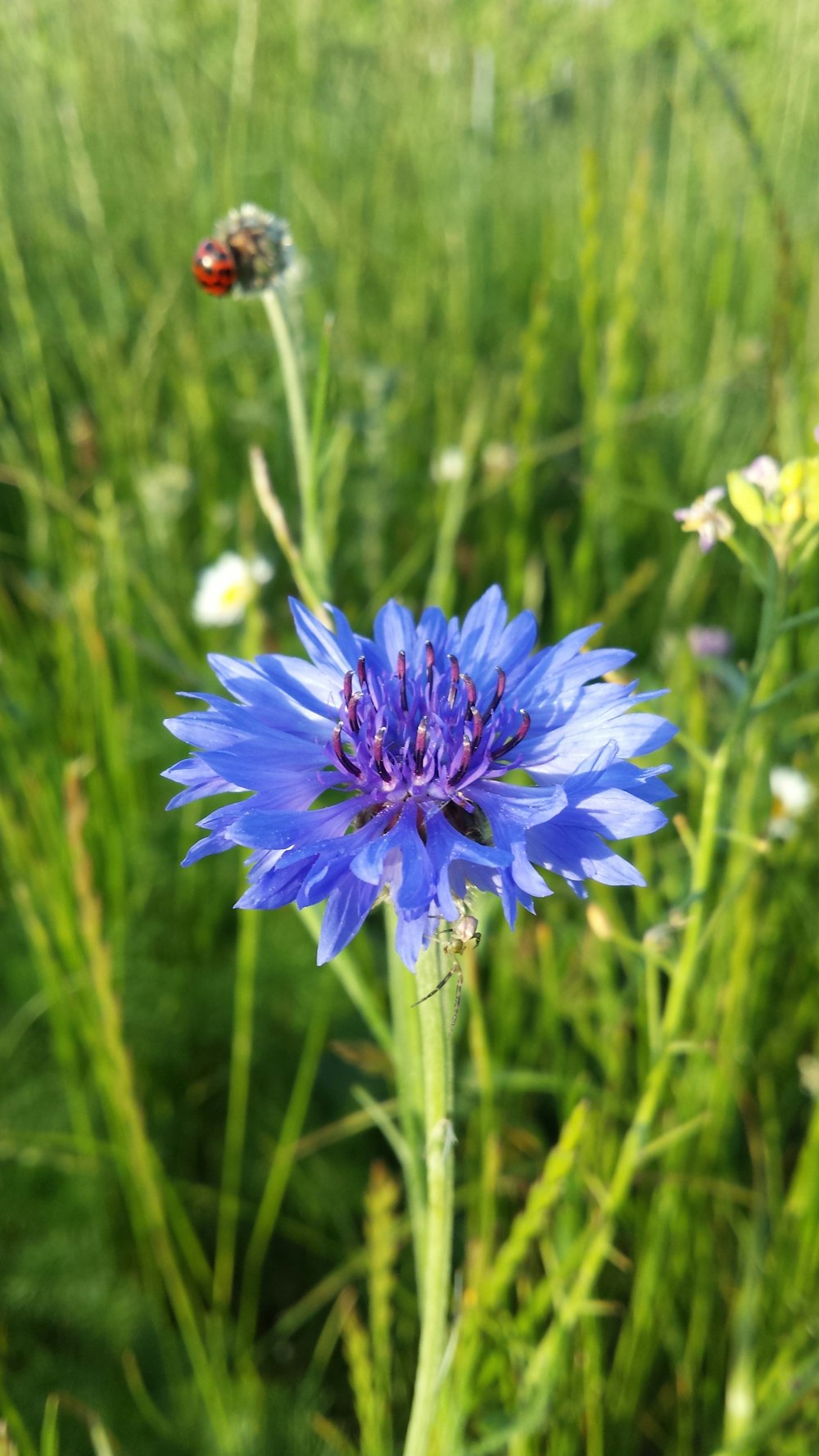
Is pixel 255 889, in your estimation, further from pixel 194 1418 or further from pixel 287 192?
pixel 287 192

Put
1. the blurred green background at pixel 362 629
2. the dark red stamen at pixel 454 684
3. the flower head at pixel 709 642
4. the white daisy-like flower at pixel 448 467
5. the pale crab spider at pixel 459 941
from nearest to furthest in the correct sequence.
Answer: the pale crab spider at pixel 459 941, the dark red stamen at pixel 454 684, the blurred green background at pixel 362 629, the flower head at pixel 709 642, the white daisy-like flower at pixel 448 467

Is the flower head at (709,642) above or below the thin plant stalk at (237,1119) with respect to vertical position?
above

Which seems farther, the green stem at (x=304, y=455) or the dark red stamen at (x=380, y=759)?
the green stem at (x=304, y=455)

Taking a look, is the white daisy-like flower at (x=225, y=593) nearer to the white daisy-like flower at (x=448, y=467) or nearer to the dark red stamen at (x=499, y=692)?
the white daisy-like flower at (x=448, y=467)

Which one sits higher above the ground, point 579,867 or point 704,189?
point 704,189

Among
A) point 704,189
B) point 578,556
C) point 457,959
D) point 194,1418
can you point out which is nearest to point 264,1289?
point 194,1418

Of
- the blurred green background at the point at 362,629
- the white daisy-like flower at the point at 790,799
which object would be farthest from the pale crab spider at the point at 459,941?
the white daisy-like flower at the point at 790,799

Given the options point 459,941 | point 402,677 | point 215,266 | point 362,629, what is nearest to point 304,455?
point 215,266
